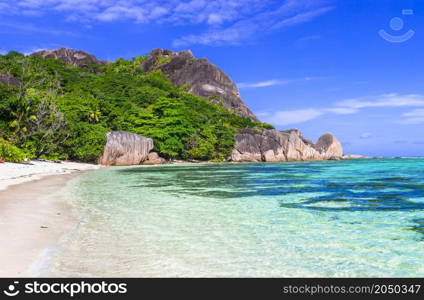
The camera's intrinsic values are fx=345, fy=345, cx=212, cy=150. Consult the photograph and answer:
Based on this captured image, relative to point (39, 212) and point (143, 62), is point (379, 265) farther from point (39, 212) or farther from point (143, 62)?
point (143, 62)

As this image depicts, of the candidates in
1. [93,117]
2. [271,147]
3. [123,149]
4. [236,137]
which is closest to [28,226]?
[123,149]

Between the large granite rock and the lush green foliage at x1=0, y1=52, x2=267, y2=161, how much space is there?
39.4 inches

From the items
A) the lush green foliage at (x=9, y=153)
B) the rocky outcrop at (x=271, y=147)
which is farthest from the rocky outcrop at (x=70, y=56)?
the lush green foliage at (x=9, y=153)

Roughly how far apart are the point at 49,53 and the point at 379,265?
9484 centimetres

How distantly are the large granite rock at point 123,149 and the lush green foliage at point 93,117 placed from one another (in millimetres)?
1001

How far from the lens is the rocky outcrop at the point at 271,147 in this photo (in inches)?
1972

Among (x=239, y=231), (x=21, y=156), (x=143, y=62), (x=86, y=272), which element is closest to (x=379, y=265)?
(x=239, y=231)

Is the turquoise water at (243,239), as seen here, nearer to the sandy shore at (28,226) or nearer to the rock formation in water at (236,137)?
the sandy shore at (28,226)

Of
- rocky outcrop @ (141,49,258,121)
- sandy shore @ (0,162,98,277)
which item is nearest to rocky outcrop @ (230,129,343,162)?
rocky outcrop @ (141,49,258,121)

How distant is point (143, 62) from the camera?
89.1 metres

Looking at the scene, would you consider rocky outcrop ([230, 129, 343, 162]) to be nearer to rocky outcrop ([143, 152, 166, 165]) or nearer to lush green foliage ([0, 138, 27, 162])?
rocky outcrop ([143, 152, 166, 165])

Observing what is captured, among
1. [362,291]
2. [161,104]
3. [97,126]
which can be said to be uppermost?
[161,104]

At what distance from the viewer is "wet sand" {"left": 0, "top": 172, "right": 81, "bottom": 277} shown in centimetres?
394

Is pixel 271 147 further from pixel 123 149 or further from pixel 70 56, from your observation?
pixel 70 56
